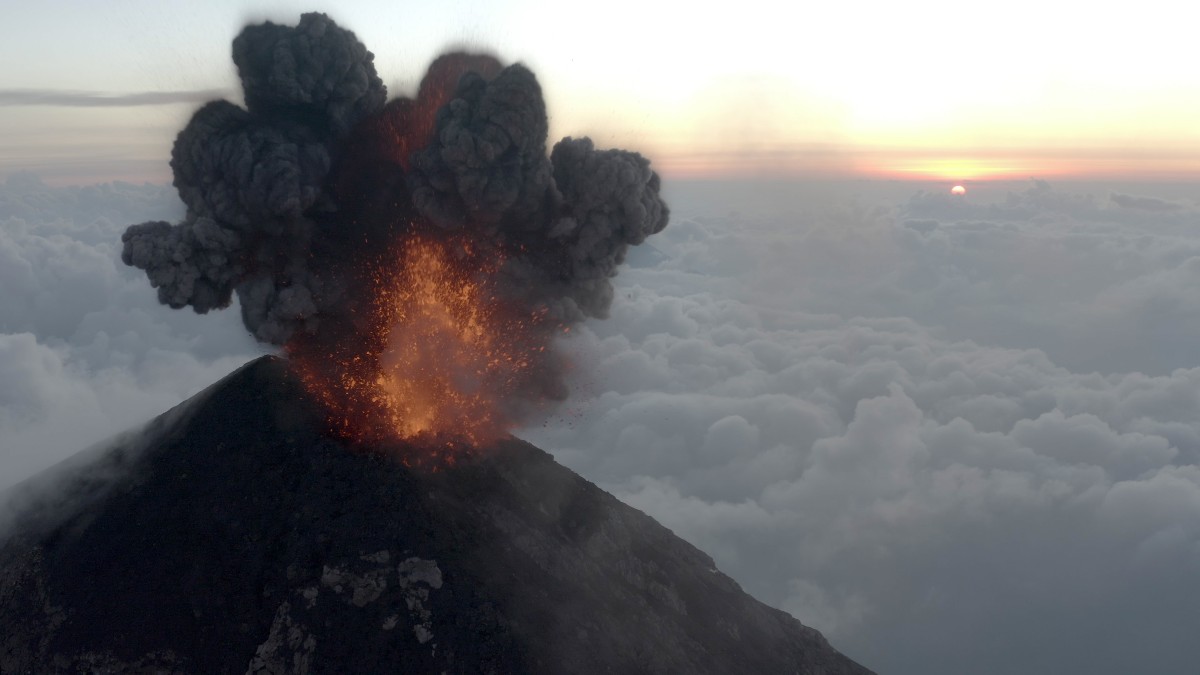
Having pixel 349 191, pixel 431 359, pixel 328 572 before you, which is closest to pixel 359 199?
pixel 349 191

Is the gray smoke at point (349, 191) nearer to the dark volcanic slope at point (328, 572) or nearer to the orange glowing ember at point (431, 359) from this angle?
the orange glowing ember at point (431, 359)

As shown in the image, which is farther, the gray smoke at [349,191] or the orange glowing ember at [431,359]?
the gray smoke at [349,191]

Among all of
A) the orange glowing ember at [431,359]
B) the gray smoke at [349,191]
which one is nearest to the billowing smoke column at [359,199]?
the gray smoke at [349,191]

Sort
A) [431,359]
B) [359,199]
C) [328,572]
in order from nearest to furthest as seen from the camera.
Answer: [328,572] < [431,359] < [359,199]

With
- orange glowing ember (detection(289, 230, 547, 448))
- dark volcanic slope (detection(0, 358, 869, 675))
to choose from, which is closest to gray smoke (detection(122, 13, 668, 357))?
orange glowing ember (detection(289, 230, 547, 448))

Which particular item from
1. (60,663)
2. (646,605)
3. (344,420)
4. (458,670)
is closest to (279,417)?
(344,420)

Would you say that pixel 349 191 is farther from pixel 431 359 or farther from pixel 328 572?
pixel 328 572
